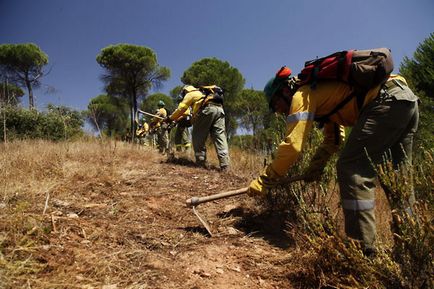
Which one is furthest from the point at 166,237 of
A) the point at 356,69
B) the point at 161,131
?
the point at 161,131

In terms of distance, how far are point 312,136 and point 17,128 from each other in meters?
9.41

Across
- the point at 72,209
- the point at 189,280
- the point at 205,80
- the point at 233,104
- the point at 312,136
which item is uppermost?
the point at 205,80

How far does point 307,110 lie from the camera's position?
2.12 metres

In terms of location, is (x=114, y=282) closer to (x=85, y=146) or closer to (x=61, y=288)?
(x=61, y=288)

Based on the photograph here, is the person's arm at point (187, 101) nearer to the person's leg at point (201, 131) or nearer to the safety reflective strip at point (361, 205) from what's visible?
the person's leg at point (201, 131)

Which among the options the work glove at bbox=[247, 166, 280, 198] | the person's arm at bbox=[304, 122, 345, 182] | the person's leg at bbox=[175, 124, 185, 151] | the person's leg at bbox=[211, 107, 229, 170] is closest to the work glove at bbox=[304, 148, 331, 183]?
the person's arm at bbox=[304, 122, 345, 182]

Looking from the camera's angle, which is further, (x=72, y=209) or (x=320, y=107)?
(x=72, y=209)

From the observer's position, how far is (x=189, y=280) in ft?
6.18

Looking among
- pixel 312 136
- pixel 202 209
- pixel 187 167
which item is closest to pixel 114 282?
pixel 202 209

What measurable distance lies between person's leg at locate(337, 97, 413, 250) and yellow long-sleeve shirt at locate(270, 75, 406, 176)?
0.41ft

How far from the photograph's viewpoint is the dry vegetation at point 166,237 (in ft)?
5.30

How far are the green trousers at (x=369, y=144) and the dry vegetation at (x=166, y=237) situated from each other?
0.18 meters

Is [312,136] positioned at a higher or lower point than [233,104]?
lower

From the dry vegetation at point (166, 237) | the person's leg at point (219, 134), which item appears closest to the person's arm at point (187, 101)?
the person's leg at point (219, 134)
